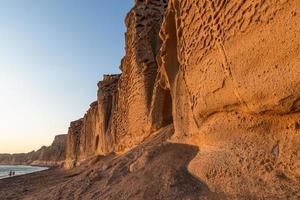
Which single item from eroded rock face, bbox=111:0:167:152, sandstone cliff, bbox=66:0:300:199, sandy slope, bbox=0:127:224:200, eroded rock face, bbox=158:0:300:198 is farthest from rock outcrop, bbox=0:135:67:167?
eroded rock face, bbox=158:0:300:198

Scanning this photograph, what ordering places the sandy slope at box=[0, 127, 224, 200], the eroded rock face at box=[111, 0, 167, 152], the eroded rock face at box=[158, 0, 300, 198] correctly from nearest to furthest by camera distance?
the eroded rock face at box=[158, 0, 300, 198]
the sandy slope at box=[0, 127, 224, 200]
the eroded rock face at box=[111, 0, 167, 152]

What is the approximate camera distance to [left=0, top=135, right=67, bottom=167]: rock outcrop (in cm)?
6112

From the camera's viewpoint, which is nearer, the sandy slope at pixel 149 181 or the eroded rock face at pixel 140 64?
the sandy slope at pixel 149 181

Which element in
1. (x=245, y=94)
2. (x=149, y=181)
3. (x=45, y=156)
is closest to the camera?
(x=245, y=94)

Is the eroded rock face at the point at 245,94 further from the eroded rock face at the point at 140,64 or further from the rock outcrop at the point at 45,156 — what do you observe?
the rock outcrop at the point at 45,156

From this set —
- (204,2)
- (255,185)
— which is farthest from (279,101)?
(204,2)

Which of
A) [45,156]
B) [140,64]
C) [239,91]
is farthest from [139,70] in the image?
[45,156]

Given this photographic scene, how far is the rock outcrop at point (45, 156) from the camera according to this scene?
61125mm

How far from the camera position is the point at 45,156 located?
7162 cm

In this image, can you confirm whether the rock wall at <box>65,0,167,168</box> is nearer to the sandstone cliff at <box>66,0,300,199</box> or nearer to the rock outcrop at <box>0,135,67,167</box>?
the sandstone cliff at <box>66,0,300,199</box>

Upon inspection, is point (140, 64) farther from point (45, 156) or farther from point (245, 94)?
point (45, 156)

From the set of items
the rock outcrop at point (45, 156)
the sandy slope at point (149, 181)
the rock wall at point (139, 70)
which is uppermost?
the rock outcrop at point (45, 156)

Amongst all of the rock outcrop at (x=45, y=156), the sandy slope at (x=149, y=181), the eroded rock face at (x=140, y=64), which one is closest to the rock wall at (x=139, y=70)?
the eroded rock face at (x=140, y=64)

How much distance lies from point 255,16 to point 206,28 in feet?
3.39
